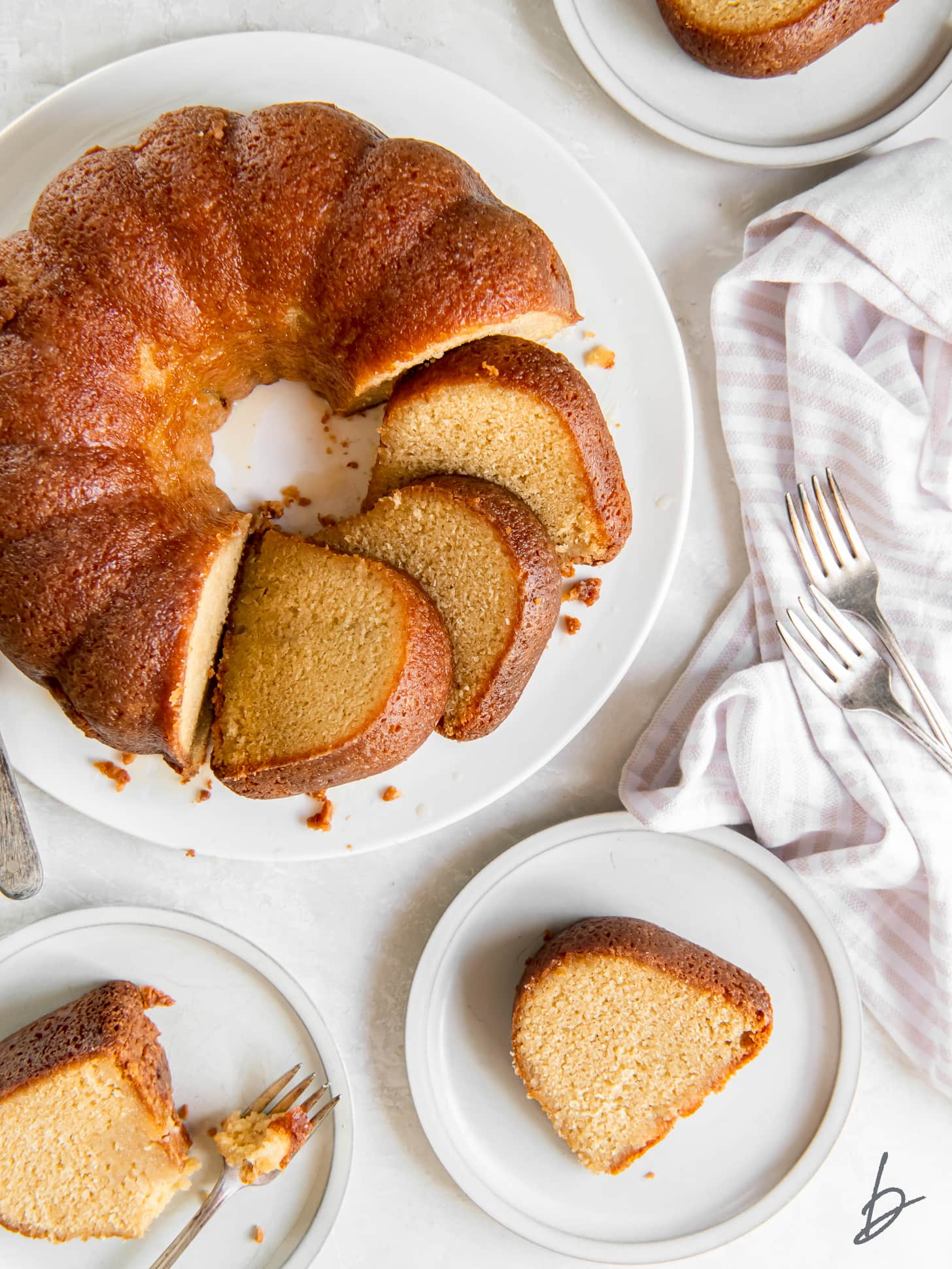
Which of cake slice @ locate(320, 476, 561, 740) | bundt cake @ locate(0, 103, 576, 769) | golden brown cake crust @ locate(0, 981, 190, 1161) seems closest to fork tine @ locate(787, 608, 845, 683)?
cake slice @ locate(320, 476, 561, 740)

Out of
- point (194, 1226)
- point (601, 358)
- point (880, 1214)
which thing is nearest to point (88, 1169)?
point (194, 1226)

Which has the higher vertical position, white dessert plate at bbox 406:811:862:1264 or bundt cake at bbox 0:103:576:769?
bundt cake at bbox 0:103:576:769

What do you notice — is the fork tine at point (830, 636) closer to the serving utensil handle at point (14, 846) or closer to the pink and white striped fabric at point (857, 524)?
the pink and white striped fabric at point (857, 524)

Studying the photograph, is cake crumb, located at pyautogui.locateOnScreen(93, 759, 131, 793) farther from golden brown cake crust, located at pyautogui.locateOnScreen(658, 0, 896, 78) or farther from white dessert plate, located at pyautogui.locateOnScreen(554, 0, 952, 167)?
golden brown cake crust, located at pyautogui.locateOnScreen(658, 0, 896, 78)

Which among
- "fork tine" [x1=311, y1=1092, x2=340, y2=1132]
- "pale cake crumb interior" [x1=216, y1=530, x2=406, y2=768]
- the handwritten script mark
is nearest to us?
"pale cake crumb interior" [x1=216, y1=530, x2=406, y2=768]

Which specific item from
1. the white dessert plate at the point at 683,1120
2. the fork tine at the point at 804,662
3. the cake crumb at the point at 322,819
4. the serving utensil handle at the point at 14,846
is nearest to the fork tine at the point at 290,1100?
the white dessert plate at the point at 683,1120
